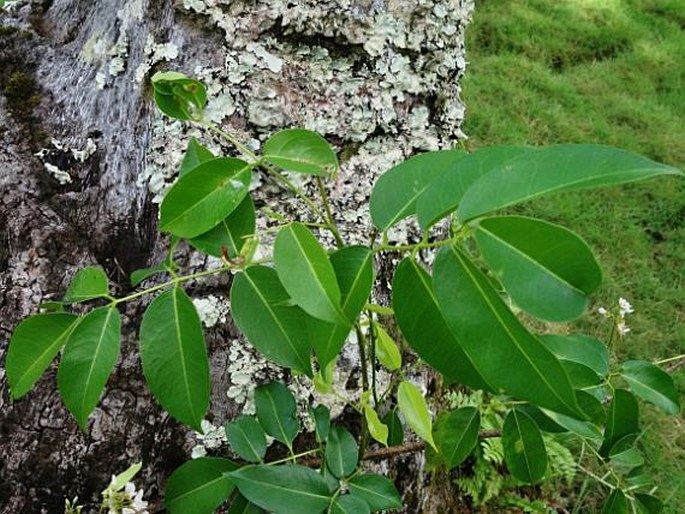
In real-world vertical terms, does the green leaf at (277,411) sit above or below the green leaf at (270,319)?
below

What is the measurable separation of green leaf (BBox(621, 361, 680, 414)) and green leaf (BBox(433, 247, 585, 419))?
1.83 ft

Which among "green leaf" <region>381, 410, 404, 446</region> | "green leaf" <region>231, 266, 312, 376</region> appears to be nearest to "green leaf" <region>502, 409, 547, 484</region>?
"green leaf" <region>381, 410, 404, 446</region>

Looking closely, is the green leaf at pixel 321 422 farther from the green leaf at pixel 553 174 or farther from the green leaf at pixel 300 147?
the green leaf at pixel 553 174

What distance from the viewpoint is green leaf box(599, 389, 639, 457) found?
969mm

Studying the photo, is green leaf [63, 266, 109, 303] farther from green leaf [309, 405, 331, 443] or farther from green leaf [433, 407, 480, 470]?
green leaf [433, 407, 480, 470]

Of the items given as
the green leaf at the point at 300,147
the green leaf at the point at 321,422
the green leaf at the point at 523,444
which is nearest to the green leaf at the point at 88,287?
the green leaf at the point at 300,147

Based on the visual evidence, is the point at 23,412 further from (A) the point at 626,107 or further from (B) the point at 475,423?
(A) the point at 626,107

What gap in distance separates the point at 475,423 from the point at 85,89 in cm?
88

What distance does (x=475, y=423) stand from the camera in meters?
0.94

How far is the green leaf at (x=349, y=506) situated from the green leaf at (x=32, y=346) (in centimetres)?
38

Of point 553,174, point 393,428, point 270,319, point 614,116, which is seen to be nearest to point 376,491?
point 393,428

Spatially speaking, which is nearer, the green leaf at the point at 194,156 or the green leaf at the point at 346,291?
the green leaf at the point at 346,291

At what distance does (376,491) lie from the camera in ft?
2.80

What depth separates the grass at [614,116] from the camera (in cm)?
267
